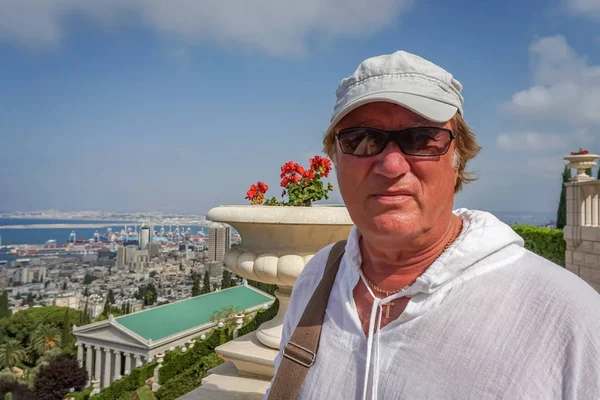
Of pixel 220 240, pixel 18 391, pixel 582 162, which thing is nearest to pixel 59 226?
pixel 220 240

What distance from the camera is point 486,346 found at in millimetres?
875

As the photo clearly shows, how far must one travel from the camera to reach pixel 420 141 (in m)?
1.03

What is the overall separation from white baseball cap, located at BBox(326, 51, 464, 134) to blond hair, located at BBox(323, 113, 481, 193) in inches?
3.1

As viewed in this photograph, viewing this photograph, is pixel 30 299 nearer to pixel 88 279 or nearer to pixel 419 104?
pixel 88 279

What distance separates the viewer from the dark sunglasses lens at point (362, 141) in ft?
3.45

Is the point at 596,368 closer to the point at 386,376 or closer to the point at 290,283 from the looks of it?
the point at 386,376

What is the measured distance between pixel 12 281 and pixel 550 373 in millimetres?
96113

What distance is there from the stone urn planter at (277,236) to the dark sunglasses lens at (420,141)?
74.3 inches

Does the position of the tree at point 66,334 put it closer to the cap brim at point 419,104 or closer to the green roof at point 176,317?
the green roof at point 176,317

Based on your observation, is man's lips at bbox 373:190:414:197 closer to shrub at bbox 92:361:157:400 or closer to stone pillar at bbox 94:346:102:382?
shrub at bbox 92:361:157:400

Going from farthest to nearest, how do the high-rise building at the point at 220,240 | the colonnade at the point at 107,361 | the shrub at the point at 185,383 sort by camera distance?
the colonnade at the point at 107,361 → the high-rise building at the point at 220,240 → the shrub at the point at 185,383

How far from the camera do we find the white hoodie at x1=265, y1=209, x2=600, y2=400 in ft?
2.63

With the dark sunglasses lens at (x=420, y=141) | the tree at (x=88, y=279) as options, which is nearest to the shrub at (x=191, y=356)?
the dark sunglasses lens at (x=420, y=141)

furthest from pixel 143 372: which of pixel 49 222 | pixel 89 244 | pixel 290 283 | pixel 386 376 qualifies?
pixel 49 222
